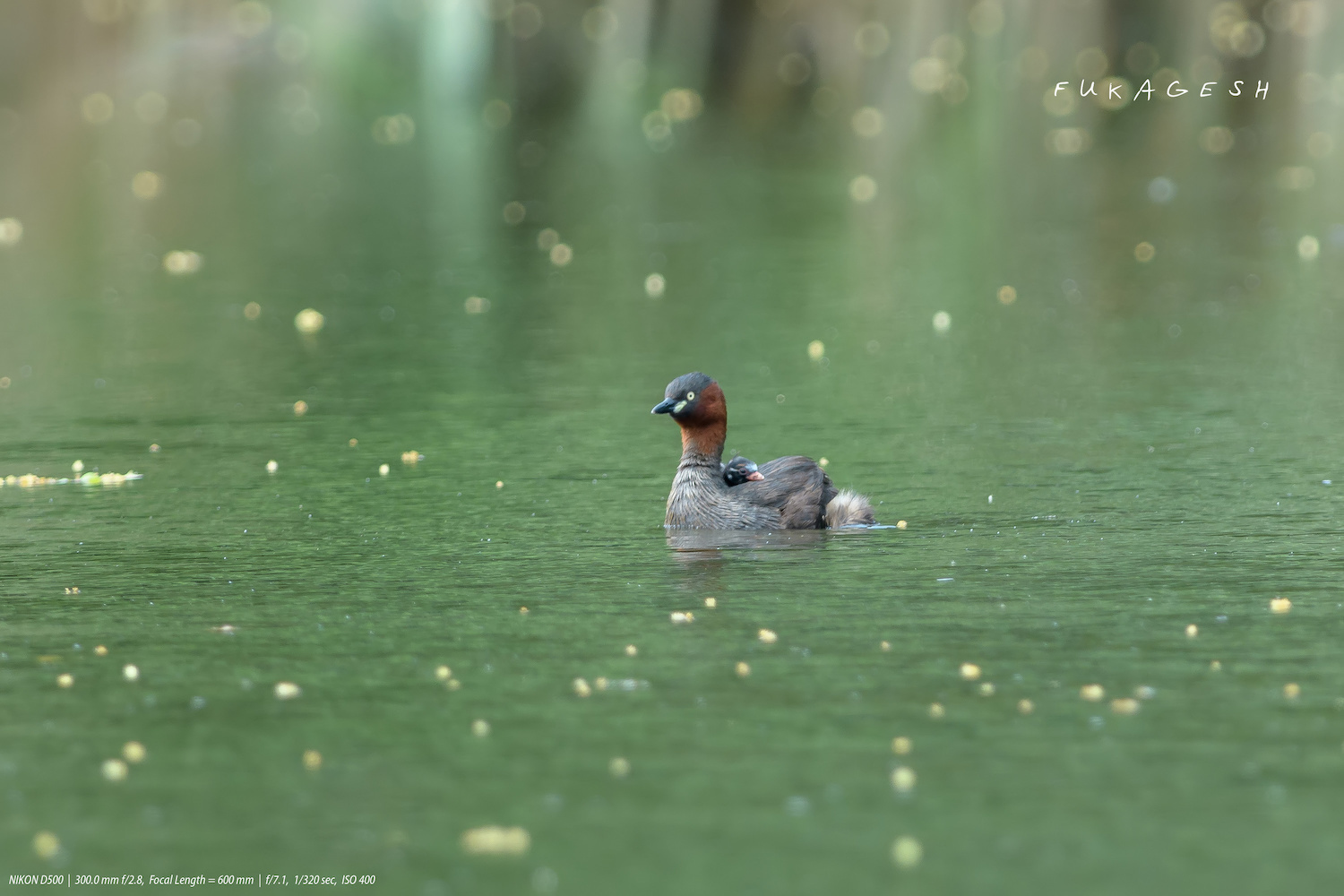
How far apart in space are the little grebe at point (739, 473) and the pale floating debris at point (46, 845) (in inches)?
227

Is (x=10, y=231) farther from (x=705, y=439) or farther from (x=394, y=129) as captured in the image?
(x=705, y=439)

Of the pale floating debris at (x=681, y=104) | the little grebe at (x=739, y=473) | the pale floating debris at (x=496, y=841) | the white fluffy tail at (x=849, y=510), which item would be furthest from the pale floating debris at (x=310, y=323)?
the pale floating debris at (x=681, y=104)

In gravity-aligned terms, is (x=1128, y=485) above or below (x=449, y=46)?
below

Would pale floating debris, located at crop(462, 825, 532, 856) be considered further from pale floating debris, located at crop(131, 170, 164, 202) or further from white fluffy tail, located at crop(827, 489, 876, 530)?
pale floating debris, located at crop(131, 170, 164, 202)

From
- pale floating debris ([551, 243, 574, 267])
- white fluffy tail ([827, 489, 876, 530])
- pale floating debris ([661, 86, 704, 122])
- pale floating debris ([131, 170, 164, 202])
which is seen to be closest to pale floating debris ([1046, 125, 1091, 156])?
pale floating debris ([661, 86, 704, 122])

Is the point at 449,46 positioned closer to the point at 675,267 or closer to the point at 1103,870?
the point at 675,267

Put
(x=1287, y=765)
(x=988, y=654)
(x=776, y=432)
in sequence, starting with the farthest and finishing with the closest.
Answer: (x=776, y=432) → (x=988, y=654) → (x=1287, y=765)

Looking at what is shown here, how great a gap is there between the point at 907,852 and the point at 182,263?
63.3 ft

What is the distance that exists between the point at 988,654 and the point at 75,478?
6877 millimetres

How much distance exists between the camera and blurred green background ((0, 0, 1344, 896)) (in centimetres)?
659

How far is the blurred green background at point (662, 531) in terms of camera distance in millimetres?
6586

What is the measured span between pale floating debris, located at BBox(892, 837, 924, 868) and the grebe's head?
5.59 m

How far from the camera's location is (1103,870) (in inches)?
237

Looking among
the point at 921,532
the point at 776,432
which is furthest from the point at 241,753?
the point at 776,432
